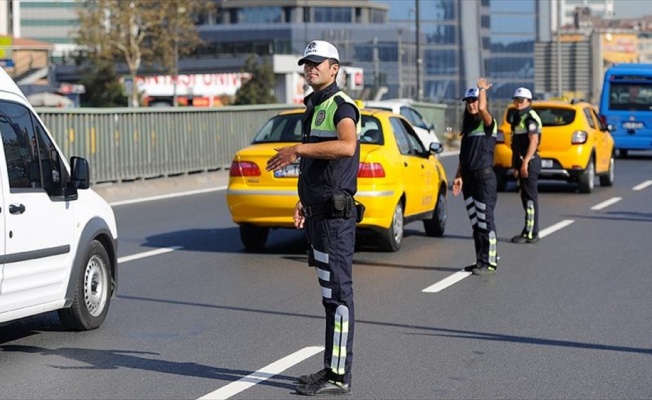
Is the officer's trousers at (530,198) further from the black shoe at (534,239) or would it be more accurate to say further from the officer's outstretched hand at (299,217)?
the officer's outstretched hand at (299,217)

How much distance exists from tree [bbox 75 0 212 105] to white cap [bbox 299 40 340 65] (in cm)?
6343

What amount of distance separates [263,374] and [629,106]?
3156cm

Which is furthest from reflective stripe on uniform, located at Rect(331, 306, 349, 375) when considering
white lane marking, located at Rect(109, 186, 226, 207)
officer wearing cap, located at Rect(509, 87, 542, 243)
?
white lane marking, located at Rect(109, 186, 226, 207)

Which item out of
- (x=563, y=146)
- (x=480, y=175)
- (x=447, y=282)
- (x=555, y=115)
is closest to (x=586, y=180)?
(x=563, y=146)

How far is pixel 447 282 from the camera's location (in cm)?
1249

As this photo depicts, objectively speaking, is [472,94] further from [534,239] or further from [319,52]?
[319,52]

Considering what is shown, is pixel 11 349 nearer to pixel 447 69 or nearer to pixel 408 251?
pixel 408 251

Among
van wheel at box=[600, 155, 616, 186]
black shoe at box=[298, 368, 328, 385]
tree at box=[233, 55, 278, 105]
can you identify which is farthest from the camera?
tree at box=[233, 55, 278, 105]

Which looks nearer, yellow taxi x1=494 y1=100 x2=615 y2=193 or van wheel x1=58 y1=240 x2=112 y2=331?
van wheel x1=58 y1=240 x2=112 y2=331

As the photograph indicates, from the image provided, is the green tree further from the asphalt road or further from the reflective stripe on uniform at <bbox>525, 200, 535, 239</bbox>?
the asphalt road

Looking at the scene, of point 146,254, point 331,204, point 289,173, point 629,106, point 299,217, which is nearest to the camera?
point 331,204

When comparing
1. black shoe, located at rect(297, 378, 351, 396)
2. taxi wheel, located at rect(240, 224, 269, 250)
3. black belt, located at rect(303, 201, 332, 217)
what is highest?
black belt, located at rect(303, 201, 332, 217)

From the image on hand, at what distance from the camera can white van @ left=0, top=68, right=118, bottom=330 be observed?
28.2 feet

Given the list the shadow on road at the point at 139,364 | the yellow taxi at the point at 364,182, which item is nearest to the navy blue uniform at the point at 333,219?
the shadow on road at the point at 139,364
